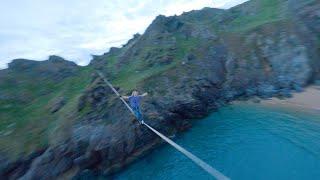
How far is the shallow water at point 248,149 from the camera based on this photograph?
2988cm

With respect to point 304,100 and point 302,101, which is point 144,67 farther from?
point 304,100

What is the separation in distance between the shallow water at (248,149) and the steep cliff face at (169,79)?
309 cm

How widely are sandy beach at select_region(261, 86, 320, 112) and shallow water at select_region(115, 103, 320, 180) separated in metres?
2.09

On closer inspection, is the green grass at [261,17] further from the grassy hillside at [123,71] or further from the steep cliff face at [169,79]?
the steep cliff face at [169,79]

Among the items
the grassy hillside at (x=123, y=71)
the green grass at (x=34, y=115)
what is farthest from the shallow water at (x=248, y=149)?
the green grass at (x=34, y=115)

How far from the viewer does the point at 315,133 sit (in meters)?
35.2

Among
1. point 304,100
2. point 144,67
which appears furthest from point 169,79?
point 304,100

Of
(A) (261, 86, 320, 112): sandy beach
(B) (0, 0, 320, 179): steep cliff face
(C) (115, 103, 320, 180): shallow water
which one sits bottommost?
(A) (261, 86, 320, 112): sandy beach

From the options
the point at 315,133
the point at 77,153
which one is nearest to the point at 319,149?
the point at 315,133

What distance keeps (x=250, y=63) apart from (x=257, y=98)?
804 cm

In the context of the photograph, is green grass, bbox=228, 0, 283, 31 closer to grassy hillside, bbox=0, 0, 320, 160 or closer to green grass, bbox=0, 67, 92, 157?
grassy hillside, bbox=0, 0, 320, 160

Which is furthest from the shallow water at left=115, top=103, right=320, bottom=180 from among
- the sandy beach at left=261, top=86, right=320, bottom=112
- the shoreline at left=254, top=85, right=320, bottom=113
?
the sandy beach at left=261, top=86, right=320, bottom=112

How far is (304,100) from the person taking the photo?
149ft

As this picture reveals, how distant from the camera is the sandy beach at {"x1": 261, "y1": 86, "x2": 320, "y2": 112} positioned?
142 ft
